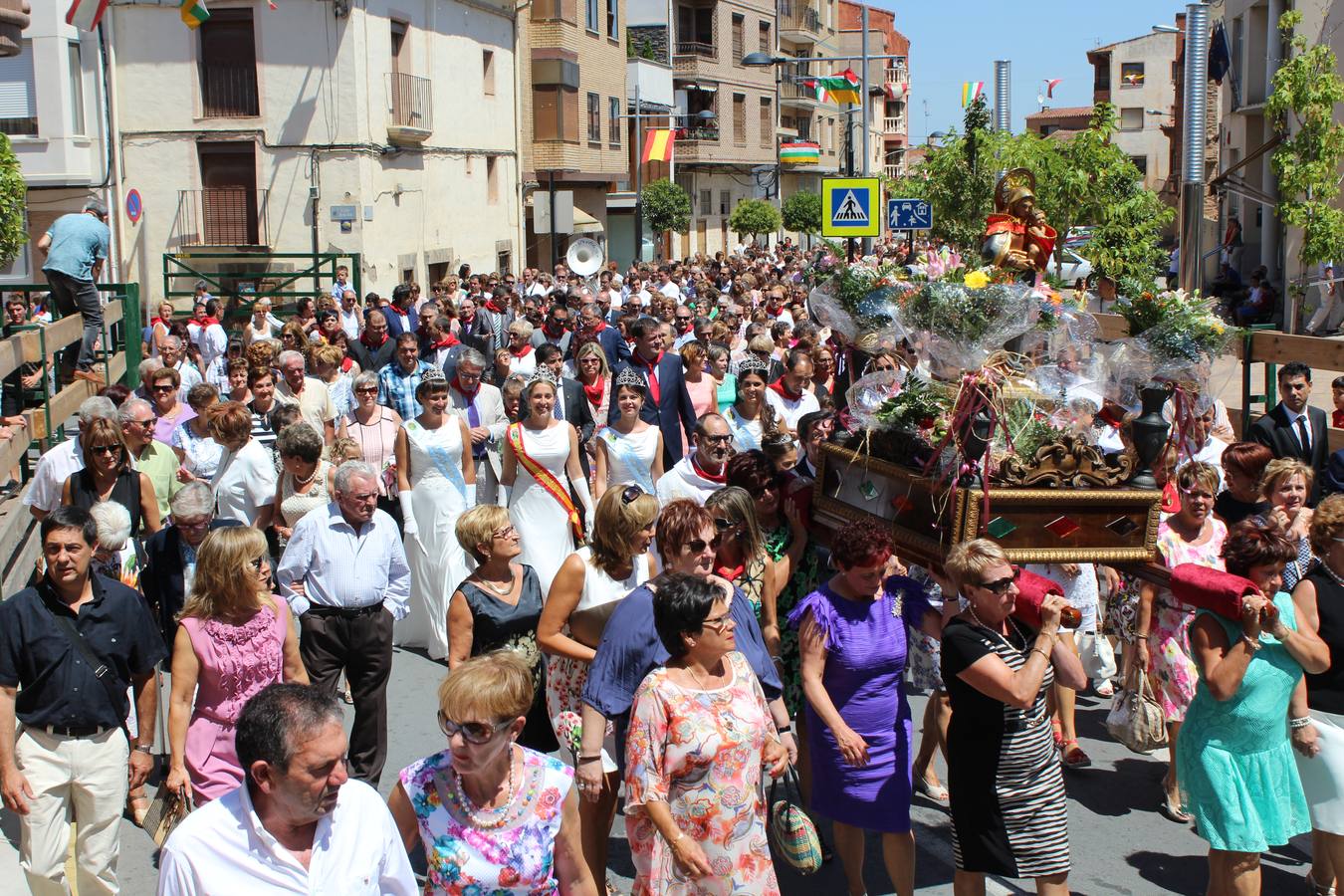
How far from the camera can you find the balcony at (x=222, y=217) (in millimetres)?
26938

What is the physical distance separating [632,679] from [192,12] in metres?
21.8

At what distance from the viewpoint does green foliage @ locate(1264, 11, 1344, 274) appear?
64.2 feet

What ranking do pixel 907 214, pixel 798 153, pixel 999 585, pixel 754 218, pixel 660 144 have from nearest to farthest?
pixel 999 585 → pixel 907 214 → pixel 660 144 → pixel 754 218 → pixel 798 153

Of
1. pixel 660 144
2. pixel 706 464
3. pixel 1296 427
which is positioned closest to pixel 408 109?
pixel 660 144

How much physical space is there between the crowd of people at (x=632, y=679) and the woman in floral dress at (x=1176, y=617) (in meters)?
0.02

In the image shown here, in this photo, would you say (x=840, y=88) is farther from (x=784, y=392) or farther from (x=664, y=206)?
(x=784, y=392)

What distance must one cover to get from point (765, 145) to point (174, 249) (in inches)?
1508

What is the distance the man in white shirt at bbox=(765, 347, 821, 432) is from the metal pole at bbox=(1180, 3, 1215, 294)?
7.14m

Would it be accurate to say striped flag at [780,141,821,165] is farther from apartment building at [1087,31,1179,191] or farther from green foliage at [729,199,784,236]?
apartment building at [1087,31,1179,191]

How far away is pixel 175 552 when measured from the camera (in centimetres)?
659

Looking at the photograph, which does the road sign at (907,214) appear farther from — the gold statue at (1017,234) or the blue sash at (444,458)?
the gold statue at (1017,234)

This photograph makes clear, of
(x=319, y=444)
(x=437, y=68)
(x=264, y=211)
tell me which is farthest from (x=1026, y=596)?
(x=437, y=68)

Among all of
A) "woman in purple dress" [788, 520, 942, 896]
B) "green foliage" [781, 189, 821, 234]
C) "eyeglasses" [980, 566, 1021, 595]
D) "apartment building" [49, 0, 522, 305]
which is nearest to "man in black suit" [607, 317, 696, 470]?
"woman in purple dress" [788, 520, 942, 896]

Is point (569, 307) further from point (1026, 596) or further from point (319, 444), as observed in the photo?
point (1026, 596)
